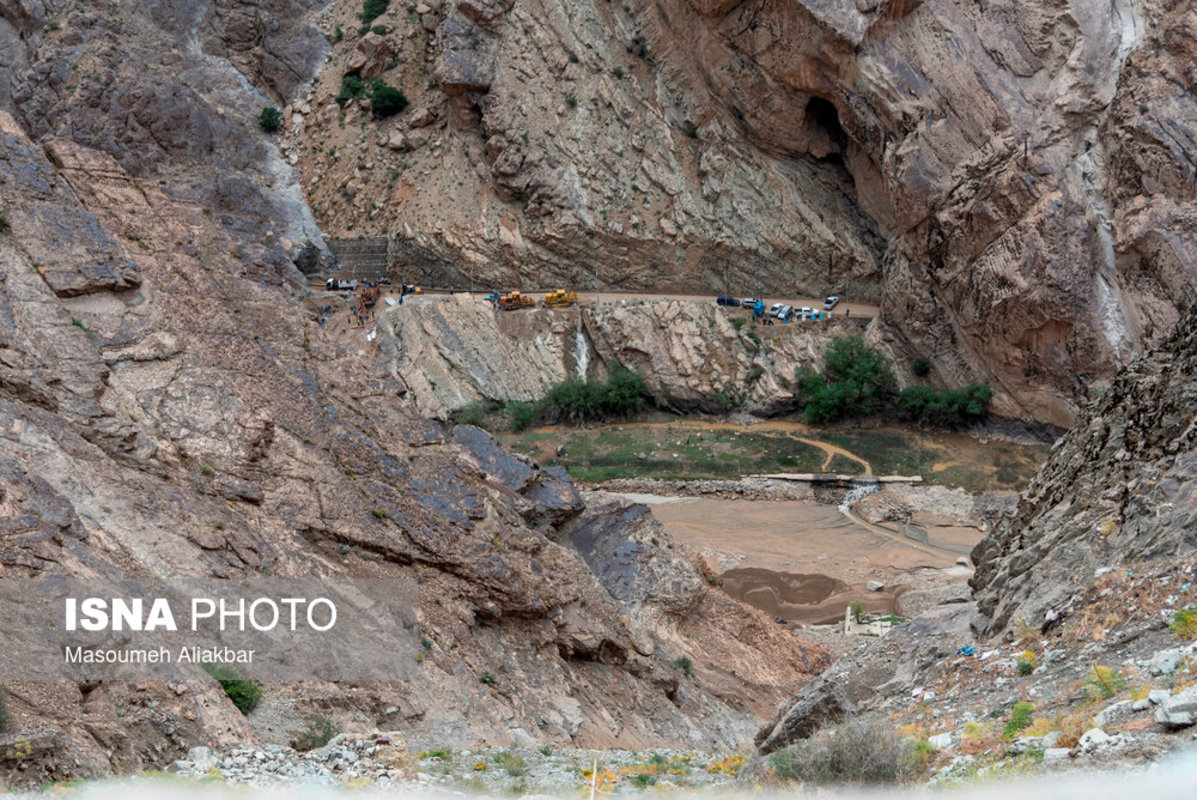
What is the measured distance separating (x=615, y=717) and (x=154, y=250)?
13.9 meters

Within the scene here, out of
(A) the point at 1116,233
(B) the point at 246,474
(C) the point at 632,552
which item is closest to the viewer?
(B) the point at 246,474

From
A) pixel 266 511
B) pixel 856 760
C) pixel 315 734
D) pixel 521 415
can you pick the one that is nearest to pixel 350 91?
pixel 521 415

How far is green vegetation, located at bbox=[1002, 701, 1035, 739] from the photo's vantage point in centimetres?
1030

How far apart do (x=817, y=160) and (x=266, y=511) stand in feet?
147

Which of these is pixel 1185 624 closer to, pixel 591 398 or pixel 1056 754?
pixel 1056 754

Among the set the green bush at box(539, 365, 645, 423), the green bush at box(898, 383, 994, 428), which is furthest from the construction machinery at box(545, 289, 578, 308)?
the green bush at box(898, 383, 994, 428)

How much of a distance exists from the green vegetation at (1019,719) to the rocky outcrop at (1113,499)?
2.87 m

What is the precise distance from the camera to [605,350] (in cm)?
5381

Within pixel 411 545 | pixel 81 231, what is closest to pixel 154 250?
pixel 81 231

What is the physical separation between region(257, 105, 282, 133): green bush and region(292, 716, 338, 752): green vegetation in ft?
178

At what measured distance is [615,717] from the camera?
20.1m

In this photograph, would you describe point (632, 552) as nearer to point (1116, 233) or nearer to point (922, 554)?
point (922, 554)

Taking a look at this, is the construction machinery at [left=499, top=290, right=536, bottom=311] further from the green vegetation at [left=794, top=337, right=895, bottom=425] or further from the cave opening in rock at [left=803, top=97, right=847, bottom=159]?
the cave opening in rock at [left=803, top=97, right=847, bottom=159]

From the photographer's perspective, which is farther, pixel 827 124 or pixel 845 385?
pixel 827 124
